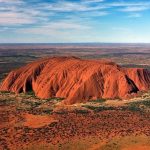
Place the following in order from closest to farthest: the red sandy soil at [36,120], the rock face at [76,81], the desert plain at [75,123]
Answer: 1. the desert plain at [75,123]
2. the red sandy soil at [36,120]
3. the rock face at [76,81]

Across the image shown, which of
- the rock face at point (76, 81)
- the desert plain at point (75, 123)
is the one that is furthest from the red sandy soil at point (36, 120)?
the rock face at point (76, 81)

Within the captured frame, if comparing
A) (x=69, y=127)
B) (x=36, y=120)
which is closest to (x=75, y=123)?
(x=69, y=127)

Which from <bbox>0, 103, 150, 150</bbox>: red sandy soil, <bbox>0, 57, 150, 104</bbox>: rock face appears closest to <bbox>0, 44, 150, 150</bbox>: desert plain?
<bbox>0, 103, 150, 150</bbox>: red sandy soil

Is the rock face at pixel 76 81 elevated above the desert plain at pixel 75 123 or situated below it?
above

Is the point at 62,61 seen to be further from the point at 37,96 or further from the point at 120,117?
the point at 120,117

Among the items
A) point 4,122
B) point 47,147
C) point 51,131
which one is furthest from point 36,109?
point 47,147

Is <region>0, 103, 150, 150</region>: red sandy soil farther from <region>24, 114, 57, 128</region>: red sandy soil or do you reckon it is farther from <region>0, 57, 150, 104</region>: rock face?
<region>0, 57, 150, 104</region>: rock face

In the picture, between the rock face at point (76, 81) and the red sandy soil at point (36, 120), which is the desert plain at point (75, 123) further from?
the rock face at point (76, 81)
